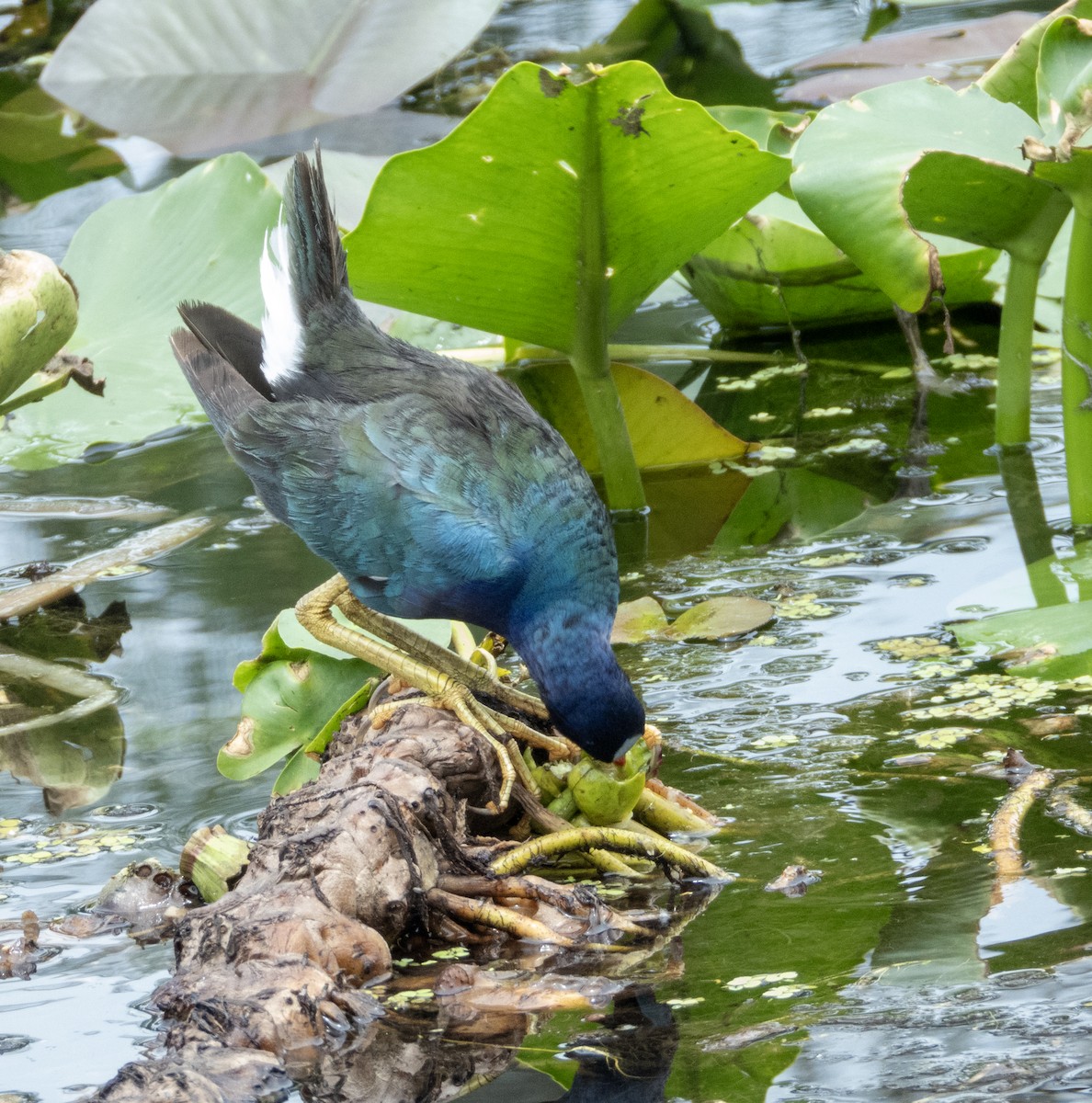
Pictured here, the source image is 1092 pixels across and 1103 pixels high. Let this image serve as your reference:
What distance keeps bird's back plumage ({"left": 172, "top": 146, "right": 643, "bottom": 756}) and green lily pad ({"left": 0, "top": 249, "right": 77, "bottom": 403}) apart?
2.08 ft

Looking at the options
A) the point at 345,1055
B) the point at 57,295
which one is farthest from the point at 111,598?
the point at 345,1055

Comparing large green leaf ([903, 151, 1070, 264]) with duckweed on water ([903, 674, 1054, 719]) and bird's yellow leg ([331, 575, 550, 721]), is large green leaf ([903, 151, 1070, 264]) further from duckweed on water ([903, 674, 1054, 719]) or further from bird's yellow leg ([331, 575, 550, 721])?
bird's yellow leg ([331, 575, 550, 721])

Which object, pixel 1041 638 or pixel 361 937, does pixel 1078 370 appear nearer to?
pixel 1041 638

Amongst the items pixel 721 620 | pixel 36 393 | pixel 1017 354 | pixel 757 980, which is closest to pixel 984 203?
pixel 1017 354

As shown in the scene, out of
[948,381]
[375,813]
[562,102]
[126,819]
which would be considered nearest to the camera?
[375,813]

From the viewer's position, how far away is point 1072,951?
5.44ft

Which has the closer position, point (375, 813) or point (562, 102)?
point (375, 813)

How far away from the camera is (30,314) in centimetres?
304

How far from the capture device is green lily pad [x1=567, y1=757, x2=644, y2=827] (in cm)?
201

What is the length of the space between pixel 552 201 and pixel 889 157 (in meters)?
0.64

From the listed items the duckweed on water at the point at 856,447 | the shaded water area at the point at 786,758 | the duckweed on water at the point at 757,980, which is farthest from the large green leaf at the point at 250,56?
the duckweed on water at the point at 757,980

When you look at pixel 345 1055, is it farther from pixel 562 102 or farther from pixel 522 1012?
pixel 562 102

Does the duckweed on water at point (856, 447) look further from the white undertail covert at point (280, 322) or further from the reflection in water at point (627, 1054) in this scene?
the reflection in water at point (627, 1054)

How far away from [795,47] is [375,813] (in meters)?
5.59
